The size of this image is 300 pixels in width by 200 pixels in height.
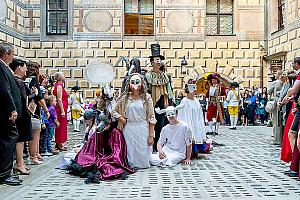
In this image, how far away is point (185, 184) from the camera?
6.90 meters

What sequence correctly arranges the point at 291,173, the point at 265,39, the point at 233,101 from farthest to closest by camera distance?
1. the point at 265,39
2. the point at 233,101
3. the point at 291,173

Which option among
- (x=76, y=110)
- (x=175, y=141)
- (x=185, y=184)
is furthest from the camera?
(x=76, y=110)

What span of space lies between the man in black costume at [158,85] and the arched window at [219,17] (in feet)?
37.9

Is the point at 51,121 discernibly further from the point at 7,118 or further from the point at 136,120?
the point at 7,118

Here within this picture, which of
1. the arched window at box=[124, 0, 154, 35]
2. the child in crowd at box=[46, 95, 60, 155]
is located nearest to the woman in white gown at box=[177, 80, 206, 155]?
the child in crowd at box=[46, 95, 60, 155]

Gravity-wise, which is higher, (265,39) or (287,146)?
(265,39)

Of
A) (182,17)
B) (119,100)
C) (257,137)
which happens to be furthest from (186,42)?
(119,100)

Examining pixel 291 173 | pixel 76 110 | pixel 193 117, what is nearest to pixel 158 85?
pixel 193 117

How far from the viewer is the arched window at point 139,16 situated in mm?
21375

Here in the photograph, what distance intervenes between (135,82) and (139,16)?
13.4m

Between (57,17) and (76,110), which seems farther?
(57,17)

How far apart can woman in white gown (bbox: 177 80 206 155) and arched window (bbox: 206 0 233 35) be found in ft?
38.8

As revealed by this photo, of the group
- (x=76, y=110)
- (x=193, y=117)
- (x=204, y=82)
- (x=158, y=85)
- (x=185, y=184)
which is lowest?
(x=185, y=184)

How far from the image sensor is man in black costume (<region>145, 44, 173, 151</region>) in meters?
10.2
